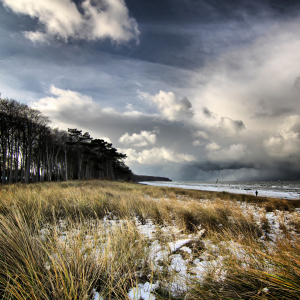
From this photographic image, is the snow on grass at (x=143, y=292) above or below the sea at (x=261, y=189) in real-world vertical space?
above

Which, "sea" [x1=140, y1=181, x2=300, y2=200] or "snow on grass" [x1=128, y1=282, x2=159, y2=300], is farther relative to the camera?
"sea" [x1=140, y1=181, x2=300, y2=200]

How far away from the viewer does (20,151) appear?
24.0 m

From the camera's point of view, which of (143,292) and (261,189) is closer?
(143,292)

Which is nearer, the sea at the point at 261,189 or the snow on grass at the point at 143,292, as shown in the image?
the snow on grass at the point at 143,292

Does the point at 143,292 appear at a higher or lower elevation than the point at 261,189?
higher

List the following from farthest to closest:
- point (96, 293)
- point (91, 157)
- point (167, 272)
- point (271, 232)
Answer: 1. point (91, 157)
2. point (271, 232)
3. point (167, 272)
4. point (96, 293)

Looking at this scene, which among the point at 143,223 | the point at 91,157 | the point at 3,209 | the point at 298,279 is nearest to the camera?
the point at 298,279

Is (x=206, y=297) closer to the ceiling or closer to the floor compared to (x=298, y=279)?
closer to the floor

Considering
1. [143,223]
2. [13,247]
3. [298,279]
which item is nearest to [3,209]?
[13,247]

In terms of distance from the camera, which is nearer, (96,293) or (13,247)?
(96,293)

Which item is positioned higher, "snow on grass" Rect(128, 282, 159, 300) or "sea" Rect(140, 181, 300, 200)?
"snow on grass" Rect(128, 282, 159, 300)

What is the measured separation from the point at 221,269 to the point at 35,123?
27.1m

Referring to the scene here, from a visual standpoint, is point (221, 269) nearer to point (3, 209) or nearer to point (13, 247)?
point (13, 247)

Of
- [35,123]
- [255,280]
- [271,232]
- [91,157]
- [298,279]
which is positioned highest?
[35,123]
